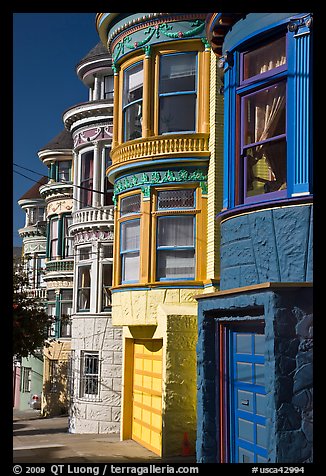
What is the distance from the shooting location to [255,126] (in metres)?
11.7

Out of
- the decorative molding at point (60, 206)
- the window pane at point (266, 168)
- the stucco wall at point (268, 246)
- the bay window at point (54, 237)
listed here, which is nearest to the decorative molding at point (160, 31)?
the window pane at point (266, 168)

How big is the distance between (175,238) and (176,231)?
15cm

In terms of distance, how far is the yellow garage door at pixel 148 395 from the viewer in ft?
54.6

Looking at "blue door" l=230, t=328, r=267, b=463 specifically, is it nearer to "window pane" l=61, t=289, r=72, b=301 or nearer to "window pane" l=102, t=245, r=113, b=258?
"window pane" l=102, t=245, r=113, b=258

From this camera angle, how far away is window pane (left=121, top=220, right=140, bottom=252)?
1711 cm

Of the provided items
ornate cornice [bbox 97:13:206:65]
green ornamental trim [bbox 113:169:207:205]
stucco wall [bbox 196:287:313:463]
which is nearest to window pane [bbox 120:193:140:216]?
green ornamental trim [bbox 113:169:207:205]

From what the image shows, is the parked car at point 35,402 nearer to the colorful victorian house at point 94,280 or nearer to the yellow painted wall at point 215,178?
the colorful victorian house at point 94,280

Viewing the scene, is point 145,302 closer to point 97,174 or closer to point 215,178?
point 215,178

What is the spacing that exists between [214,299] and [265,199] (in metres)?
1.91
